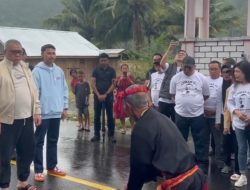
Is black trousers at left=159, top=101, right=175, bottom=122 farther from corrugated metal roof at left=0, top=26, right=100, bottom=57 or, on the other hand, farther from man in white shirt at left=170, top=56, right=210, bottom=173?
corrugated metal roof at left=0, top=26, right=100, bottom=57

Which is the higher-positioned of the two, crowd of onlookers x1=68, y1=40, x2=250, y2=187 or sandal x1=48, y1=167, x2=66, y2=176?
crowd of onlookers x1=68, y1=40, x2=250, y2=187

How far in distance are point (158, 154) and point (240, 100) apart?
10.8 feet

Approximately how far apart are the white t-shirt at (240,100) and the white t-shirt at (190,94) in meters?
0.63

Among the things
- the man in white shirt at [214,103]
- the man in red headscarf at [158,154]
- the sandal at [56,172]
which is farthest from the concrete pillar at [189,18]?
the man in red headscarf at [158,154]

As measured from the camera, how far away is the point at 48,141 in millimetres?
7004

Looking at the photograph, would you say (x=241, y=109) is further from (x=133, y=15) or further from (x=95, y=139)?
(x=133, y=15)

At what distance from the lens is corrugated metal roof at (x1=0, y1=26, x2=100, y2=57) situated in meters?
31.9

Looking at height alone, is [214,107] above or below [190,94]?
below

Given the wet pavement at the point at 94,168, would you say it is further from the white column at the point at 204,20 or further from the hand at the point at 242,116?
the white column at the point at 204,20

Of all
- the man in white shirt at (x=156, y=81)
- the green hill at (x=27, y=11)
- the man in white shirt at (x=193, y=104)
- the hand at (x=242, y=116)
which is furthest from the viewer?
the green hill at (x=27, y=11)

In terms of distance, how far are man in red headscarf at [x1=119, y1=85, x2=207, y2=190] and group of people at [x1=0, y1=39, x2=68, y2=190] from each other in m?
2.48

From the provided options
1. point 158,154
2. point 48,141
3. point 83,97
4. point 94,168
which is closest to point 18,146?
point 48,141

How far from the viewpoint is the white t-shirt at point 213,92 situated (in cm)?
764

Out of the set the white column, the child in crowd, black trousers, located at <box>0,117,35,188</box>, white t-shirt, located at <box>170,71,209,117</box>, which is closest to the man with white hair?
black trousers, located at <box>0,117,35,188</box>
